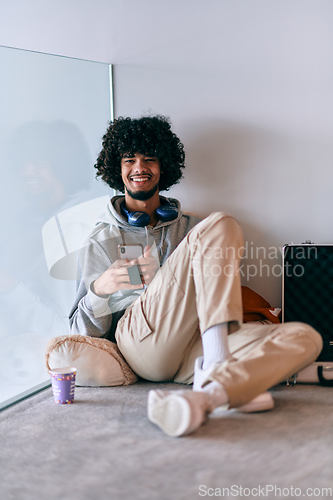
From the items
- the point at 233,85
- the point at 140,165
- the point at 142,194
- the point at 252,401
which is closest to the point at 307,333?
the point at 252,401

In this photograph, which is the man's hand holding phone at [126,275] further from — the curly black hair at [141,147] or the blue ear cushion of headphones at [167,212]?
the curly black hair at [141,147]

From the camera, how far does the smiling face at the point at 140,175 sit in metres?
1.86

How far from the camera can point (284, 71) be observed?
6.39ft

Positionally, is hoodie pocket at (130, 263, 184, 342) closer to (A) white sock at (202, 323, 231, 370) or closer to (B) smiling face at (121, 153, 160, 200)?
(A) white sock at (202, 323, 231, 370)

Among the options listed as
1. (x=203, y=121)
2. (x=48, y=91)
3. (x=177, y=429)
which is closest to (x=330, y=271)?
(x=203, y=121)

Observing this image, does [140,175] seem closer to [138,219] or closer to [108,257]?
[138,219]

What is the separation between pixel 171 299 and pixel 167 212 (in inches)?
20.4

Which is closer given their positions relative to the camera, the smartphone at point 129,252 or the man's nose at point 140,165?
the smartphone at point 129,252

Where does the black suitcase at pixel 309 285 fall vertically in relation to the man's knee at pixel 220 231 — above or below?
below

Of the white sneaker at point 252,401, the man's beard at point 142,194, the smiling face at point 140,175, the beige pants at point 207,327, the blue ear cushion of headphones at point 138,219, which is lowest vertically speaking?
the white sneaker at point 252,401

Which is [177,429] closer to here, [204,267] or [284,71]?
[204,267]

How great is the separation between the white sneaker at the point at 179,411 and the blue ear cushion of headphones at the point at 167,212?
861mm

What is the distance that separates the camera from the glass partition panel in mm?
1581

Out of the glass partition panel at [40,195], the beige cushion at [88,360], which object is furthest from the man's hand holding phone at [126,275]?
the glass partition panel at [40,195]
